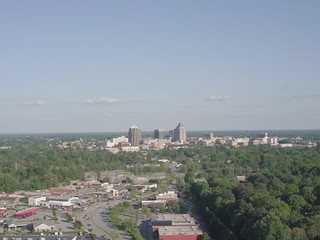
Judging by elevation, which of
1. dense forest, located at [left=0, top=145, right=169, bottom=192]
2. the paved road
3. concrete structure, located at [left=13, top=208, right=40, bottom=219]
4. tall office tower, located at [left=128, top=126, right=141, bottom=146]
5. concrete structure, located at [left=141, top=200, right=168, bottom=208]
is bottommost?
the paved road

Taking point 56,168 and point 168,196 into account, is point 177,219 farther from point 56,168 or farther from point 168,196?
point 56,168

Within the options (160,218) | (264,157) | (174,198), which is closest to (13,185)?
(174,198)

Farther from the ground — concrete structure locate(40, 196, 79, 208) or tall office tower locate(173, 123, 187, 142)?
tall office tower locate(173, 123, 187, 142)

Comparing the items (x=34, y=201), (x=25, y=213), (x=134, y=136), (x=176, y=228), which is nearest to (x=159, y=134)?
(x=134, y=136)

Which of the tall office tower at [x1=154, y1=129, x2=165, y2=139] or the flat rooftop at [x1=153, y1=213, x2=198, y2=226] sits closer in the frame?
the flat rooftop at [x1=153, y1=213, x2=198, y2=226]

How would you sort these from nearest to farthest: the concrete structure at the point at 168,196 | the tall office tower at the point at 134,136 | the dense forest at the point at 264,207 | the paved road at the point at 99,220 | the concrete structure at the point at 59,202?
the dense forest at the point at 264,207, the paved road at the point at 99,220, the concrete structure at the point at 59,202, the concrete structure at the point at 168,196, the tall office tower at the point at 134,136

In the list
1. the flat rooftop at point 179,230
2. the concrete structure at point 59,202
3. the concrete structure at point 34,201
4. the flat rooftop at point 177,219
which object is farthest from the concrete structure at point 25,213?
the flat rooftop at point 179,230

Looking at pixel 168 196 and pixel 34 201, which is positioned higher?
pixel 168 196

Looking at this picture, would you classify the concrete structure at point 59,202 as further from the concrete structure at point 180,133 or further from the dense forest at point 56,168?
the concrete structure at point 180,133

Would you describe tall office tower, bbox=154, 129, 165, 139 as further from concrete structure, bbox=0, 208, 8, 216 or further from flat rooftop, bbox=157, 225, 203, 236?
flat rooftop, bbox=157, 225, 203, 236

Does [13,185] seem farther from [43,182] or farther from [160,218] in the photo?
[160,218]

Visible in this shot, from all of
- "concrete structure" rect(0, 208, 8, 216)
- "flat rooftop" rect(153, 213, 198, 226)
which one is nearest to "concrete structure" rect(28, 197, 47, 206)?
"concrete structure" rect(0, 208, 8, 216)

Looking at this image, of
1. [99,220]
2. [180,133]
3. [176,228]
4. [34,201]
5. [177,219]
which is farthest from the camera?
[180,133]
